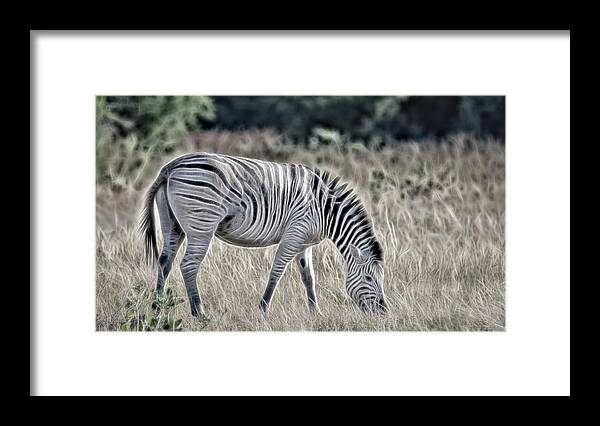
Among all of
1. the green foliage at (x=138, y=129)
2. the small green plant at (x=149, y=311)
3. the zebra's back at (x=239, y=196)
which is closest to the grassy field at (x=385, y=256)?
the small green plant at (x=149, y=311)

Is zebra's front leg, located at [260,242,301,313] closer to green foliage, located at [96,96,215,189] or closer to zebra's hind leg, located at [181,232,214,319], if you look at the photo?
zebra's hind leg, located at [181,232,214,319]

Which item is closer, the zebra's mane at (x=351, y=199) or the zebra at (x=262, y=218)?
the zebra at (x=262, y=218)

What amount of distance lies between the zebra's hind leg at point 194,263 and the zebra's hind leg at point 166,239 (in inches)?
7.9

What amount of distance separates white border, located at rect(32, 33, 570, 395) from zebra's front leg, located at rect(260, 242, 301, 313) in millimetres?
381

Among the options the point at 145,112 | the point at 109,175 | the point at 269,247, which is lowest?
the point at 269,247

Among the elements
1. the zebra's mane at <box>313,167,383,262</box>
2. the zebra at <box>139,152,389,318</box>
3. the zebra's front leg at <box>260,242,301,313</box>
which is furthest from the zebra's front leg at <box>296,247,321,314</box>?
the zebra's mane at <box>313,167,383,262</box>

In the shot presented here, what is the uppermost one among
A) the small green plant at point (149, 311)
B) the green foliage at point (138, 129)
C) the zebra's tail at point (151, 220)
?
the green foliage at point (138, 129)

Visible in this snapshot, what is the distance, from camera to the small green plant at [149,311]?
8828 millimetres

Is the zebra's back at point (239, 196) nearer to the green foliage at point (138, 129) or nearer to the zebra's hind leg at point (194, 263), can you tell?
the zebra's hind leg at point (194, 263)

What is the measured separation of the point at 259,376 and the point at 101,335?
157cm

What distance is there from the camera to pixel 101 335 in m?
8.75

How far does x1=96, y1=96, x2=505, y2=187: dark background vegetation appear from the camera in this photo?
9039mm
